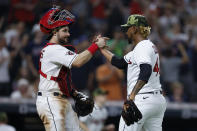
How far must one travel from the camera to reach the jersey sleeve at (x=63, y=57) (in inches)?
252

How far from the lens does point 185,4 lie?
1395 cm

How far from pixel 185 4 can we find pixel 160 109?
25.4 feet

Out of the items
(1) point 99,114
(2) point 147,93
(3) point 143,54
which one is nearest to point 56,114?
(2) point 147,93

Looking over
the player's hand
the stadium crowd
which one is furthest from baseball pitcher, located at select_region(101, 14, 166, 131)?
the stadium crowd

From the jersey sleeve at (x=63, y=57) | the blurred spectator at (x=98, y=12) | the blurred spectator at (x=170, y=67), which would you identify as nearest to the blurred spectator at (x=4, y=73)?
the blurred spectator at (x=98, y=12)

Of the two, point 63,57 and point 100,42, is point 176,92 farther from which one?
point 63,57

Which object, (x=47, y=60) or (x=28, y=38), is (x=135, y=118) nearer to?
(x=47, y=60)

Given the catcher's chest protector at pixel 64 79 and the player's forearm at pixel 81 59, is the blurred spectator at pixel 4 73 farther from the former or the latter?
the player's forearm at pixel 81 59

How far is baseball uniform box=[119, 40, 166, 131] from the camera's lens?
6.48 m

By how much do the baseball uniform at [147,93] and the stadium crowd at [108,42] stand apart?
4004 mm

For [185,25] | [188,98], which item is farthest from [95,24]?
[188,98]

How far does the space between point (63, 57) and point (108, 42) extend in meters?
5.29

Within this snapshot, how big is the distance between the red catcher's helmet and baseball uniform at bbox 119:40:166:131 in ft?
2.93

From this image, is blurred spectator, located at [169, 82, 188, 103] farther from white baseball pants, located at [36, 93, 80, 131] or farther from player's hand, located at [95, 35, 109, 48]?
white baseball pants, located at [36, 93, 80, 131]
